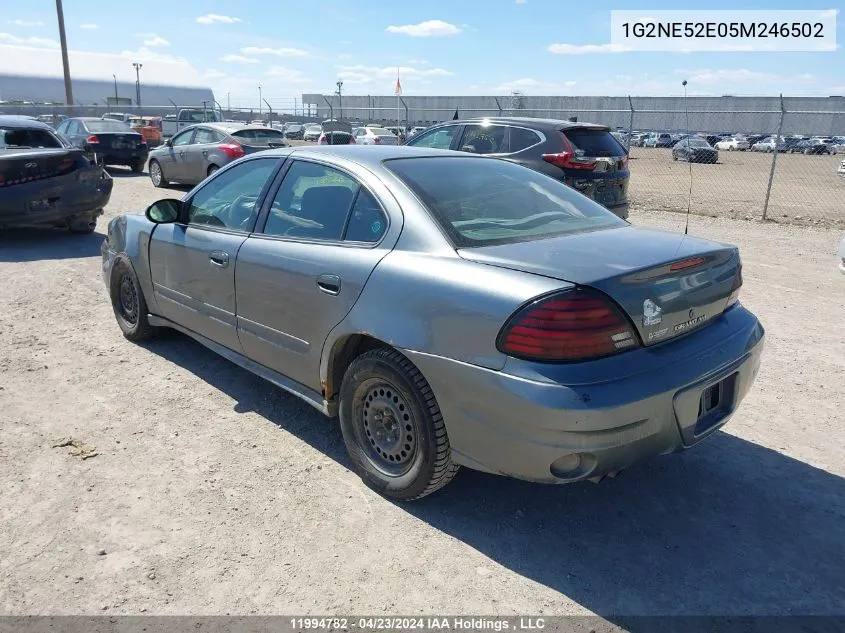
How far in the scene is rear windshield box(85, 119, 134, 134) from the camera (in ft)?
59.3

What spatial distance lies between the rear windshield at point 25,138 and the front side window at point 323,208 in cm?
730

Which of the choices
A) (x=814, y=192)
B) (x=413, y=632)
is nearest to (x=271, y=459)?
(x=413, y=632)

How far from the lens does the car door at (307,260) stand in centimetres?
322

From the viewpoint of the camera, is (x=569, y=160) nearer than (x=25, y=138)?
Yes

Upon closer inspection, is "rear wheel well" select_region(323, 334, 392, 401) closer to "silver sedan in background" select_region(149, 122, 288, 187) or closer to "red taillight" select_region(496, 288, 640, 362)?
"red taillight" select_region(496, 288, 640, 362)

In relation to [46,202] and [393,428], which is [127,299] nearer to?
[393,428]

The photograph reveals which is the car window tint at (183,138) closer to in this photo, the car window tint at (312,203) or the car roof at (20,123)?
the car roof at (20,123)

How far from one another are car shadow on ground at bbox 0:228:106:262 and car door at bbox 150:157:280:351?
4.63 meters

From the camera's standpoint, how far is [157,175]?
50.5 ft

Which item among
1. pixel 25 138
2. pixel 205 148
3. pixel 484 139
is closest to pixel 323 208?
pixel 484 139

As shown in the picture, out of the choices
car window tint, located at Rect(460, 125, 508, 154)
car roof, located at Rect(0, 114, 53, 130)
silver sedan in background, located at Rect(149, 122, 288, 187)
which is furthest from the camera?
silver sedan in background, located at Rect(149, 122, 288, 187)

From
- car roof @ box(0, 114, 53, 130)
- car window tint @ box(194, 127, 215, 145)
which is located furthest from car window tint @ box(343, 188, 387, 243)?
car window tint @ box(194, 127, 215, 145)

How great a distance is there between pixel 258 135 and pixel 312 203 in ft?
37.8

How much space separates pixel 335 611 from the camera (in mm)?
2498
